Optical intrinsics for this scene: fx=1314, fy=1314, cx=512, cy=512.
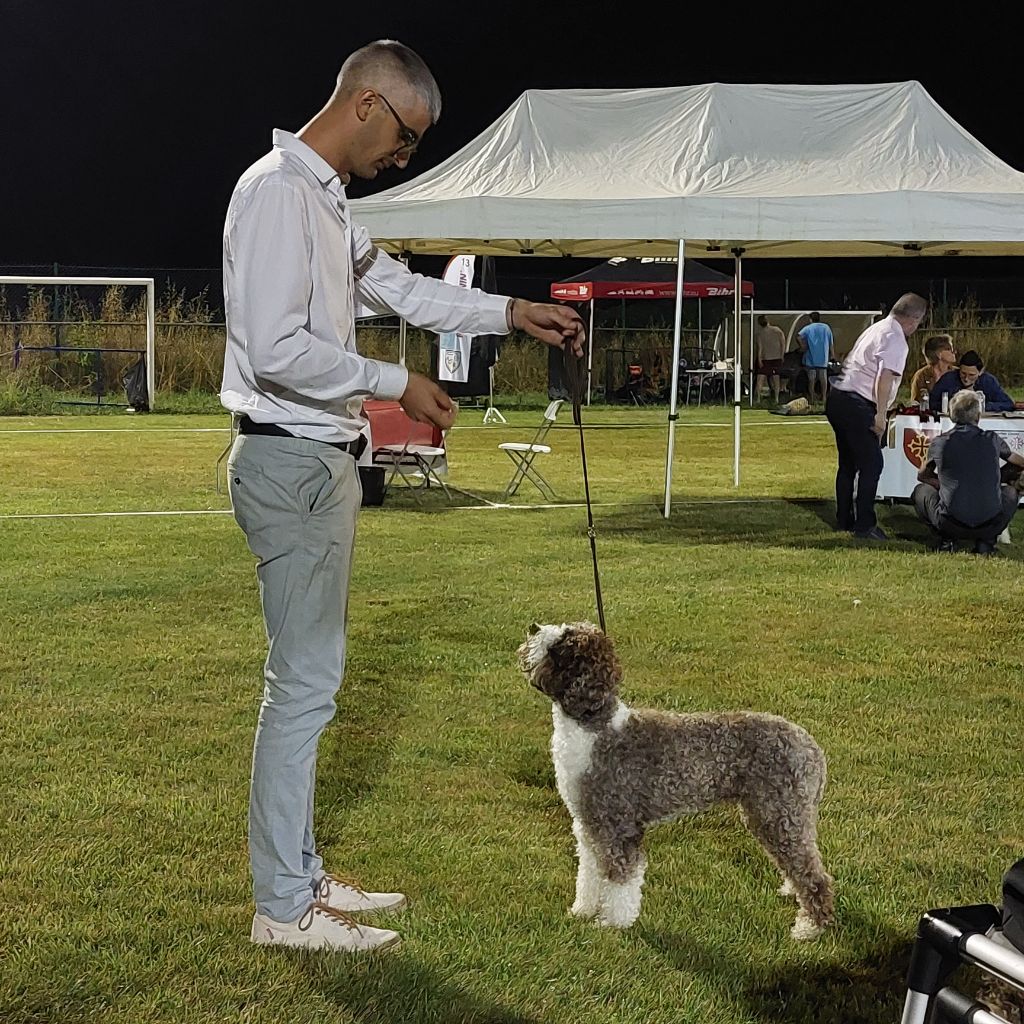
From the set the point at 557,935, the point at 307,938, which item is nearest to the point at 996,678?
the point at 557,935

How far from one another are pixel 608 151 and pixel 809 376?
53.0ft

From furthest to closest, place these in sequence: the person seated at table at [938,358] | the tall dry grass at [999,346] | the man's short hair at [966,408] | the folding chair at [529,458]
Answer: the tall dry grass at [999,346] → the person seated at table at [938,358] → the folding chair at [529,458] → the man's short hair at [966,408]

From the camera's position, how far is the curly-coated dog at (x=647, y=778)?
342 centimetres

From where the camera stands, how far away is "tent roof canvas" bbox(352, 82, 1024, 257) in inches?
394

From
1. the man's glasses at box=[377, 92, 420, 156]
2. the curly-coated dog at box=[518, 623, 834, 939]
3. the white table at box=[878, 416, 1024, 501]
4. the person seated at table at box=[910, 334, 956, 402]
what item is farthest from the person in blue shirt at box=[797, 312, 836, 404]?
the man's glasses at box=[377, 92, 420, 156]

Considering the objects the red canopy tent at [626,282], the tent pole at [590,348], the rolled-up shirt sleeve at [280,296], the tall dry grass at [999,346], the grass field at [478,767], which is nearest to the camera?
the rolled-up shirt sleeve at [280,296]

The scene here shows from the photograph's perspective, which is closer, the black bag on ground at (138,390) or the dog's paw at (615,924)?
the dog's paw at (615,924)

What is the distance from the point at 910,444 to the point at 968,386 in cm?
89

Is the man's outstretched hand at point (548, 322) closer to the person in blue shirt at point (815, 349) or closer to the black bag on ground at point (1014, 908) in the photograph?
the black bag on ground at point (1014, 908)

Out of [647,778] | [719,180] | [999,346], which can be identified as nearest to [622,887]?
[647,778]

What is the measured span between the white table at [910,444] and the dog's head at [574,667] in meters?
8.20

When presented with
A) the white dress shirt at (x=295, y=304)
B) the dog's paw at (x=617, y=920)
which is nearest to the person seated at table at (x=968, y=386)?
the dog's paw at (x=617, y=920)

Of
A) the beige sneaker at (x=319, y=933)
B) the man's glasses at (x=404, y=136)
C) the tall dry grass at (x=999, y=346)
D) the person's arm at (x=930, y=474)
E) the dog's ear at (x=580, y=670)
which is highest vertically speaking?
the tall dry grass at (x=999, y=346)

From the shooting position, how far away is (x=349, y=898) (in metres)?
3.44
